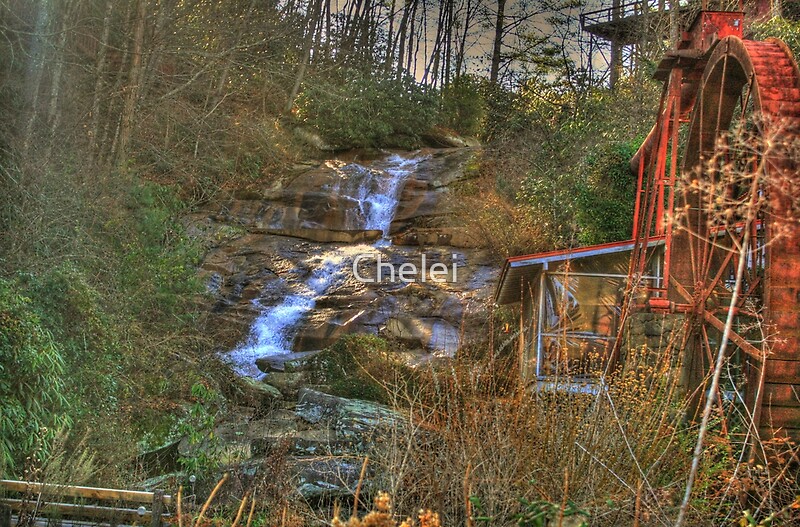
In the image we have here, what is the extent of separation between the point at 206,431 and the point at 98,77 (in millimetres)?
7330

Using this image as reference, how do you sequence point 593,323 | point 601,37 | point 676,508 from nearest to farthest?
point 676,508, point 593,323, point 601,37

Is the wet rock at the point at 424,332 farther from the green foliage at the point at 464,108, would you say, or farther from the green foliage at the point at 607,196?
the green foliage at the point at 464,108

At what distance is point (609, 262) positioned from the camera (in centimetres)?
1445

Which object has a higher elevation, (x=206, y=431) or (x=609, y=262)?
(x=609, y=262)

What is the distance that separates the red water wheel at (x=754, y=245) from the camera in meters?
6.34

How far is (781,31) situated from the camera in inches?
589

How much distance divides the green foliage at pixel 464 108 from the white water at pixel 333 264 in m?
4.86

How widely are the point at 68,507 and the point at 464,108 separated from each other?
27.7 m

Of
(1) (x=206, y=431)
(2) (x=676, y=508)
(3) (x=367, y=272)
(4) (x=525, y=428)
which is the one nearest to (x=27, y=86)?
(1) (x=206, y=431)

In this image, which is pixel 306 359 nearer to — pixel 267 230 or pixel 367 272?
pixel 367 272

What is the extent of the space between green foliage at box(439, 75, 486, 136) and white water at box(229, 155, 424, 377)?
486 cm

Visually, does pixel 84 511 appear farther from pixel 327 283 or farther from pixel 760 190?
pixel 327 283

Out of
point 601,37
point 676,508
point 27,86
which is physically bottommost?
point 676,508

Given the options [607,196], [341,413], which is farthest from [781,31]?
[341,413]
